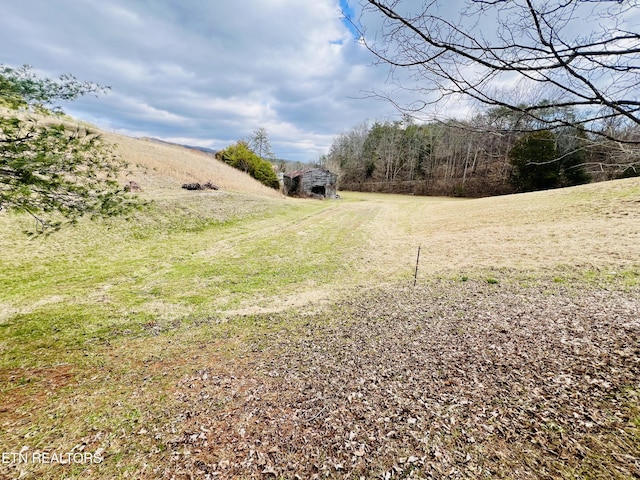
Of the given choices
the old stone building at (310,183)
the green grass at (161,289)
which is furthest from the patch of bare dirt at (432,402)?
the old stone building at (310,183)

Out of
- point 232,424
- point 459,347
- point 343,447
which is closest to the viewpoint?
point 343,447

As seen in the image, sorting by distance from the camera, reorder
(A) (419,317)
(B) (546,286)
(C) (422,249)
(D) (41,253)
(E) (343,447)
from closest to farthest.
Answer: (E) (343,447) < (A) (419,317) < (B) (546,286) < (D) (41,253) < (C) (422,249)

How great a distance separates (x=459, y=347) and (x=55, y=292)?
825 cm

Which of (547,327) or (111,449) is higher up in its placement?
(547,327)

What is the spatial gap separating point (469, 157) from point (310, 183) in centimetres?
2732

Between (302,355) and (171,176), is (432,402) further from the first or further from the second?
(171,176)

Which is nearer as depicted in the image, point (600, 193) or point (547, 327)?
point (547, 327)

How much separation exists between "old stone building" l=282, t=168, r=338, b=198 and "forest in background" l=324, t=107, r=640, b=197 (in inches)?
463

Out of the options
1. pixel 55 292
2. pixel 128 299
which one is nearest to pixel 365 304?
pixel 128 299

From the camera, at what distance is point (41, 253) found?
26.1 ft

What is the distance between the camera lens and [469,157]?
4328 centimetres

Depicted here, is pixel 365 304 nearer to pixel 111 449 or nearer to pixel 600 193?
pixel 111 449

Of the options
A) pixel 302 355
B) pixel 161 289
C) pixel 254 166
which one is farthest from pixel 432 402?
pixel 254 166

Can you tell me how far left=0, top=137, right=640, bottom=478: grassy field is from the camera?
2.42 meters
